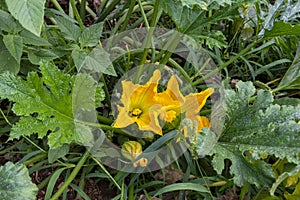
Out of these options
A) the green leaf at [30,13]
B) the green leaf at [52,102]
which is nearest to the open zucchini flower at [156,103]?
the green leaf at [52,102]

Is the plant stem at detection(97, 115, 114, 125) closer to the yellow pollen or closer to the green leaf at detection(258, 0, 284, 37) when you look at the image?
the yellow pollen

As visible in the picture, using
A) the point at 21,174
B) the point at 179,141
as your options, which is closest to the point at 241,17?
the point at 179,141

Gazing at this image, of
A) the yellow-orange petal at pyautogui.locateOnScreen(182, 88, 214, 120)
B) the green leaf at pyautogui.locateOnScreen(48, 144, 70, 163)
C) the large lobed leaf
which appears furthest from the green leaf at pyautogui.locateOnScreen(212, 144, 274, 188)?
the green leaf at pyautogui.locateOnScreen(48, 144, 70, 163)

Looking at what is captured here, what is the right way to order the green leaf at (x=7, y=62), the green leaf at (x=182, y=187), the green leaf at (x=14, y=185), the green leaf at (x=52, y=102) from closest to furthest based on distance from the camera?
the green leaf at (x=14, y=185), the green leaf at (x=52, y=102), the green leaf at (x=7, y=62), the green leaf at (x=182, y=187)

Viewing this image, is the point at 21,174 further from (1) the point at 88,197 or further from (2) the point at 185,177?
(2) the point at 185,177

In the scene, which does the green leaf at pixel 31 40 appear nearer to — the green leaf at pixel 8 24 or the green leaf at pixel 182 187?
the green leaf at pixel 8 24

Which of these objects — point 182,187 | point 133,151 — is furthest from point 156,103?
point 182,187
